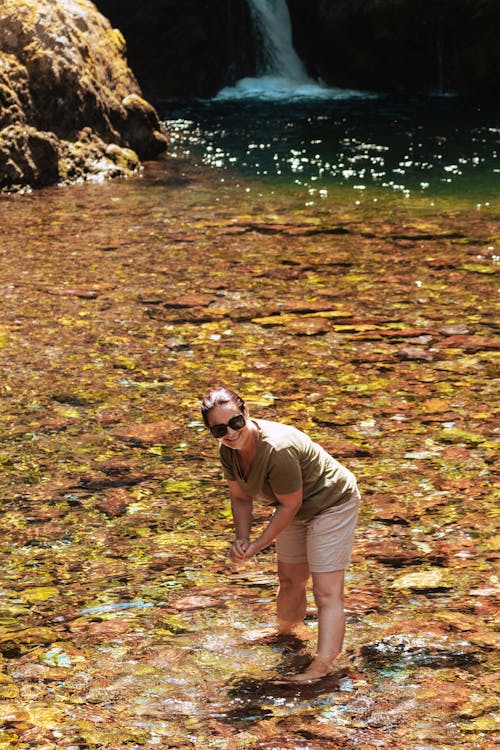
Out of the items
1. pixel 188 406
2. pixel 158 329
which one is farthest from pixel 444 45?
pixel 188 406

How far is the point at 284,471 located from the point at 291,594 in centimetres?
82

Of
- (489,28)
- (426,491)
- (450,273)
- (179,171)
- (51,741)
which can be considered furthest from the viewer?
(489,28)

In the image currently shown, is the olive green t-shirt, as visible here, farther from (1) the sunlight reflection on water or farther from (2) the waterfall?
(2) the waterfall

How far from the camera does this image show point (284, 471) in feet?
13.9

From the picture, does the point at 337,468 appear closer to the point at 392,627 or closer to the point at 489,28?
the point at 392,627

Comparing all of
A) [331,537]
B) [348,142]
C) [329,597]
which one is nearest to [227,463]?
[331,537]

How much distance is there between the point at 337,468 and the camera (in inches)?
180

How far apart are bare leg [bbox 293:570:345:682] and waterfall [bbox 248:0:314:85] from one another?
1101 inches

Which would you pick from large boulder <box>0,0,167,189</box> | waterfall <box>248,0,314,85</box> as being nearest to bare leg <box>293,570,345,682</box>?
large boulder <box>0,0,167,189</box>

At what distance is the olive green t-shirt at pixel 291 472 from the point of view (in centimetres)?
423

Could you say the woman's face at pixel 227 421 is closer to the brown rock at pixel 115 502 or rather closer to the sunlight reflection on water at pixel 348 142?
the brown rock at pixel 115 502

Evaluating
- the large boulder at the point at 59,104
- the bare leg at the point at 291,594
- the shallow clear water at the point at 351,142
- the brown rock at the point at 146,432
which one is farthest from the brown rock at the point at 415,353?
the large boulder at the point at 59,104

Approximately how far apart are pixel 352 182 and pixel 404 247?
501 centimetres

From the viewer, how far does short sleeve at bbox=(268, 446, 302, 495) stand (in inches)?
166
